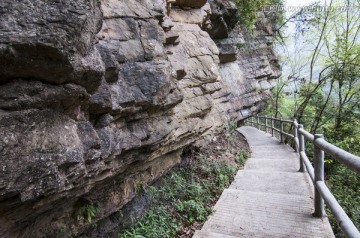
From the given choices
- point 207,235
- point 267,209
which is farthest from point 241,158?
point 207,235

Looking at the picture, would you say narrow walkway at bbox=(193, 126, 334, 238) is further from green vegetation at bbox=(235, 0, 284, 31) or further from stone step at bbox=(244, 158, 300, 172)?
green vegetation at bbox=(235, 0, 284, 31)

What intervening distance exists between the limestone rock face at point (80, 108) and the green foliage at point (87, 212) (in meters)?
0.02

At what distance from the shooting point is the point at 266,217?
3.64 meters

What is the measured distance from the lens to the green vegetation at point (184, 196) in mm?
3947

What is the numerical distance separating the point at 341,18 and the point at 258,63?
4.51 m

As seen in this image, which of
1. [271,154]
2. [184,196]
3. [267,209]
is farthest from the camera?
[271,154]

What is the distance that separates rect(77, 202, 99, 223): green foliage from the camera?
3.18m

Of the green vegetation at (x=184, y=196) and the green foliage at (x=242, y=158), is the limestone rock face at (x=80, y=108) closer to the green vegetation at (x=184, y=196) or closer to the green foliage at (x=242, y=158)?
the green vegetation at (x=184, y=196)

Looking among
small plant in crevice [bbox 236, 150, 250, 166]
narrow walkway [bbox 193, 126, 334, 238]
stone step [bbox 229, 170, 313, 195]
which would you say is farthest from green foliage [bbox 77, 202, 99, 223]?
small plant in crevice [bbox 236, 150, 250, 166]

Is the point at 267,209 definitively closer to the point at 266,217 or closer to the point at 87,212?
the point at 266,217

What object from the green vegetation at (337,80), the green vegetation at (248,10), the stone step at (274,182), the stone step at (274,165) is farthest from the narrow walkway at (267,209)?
the green vegetation at (248,10)

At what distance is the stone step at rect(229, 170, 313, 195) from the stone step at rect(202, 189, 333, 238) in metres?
0.38

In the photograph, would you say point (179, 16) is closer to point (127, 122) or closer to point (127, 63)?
point (127, 63)

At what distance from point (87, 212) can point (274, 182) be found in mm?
3658
